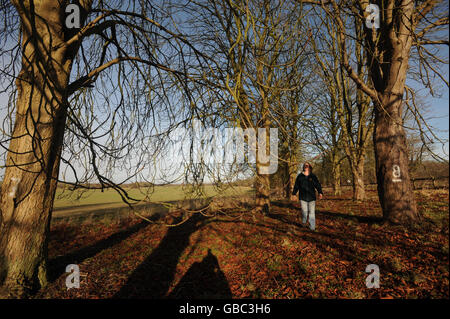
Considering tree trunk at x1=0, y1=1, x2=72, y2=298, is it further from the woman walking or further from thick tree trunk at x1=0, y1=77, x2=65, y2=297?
the woman walking

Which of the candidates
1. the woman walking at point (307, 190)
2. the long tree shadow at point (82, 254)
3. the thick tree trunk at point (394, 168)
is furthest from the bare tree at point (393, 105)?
the long tree shadow at point (82, 254)

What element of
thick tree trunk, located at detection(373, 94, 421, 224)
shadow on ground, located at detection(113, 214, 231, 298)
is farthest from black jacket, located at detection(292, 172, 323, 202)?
shadow on ground, located at detection(113, 214, 231, 298)

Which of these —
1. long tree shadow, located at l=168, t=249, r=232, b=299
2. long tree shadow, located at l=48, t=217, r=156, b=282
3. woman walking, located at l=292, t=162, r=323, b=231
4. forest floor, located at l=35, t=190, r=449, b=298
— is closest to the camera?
forest floor, located at l=35, t=190, r=449, b=298

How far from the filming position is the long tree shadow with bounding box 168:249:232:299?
110 inches

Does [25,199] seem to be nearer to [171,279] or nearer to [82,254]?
[171,279]

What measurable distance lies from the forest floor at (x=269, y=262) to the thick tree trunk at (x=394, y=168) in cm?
29

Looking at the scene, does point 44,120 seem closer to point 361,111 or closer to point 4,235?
point 4,235

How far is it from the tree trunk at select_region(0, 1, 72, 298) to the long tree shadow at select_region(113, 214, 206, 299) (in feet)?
3.97

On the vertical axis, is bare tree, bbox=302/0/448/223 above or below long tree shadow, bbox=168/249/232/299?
above

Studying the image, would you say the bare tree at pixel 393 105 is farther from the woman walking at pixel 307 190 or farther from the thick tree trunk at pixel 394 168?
the woman walking at pixel 307 190

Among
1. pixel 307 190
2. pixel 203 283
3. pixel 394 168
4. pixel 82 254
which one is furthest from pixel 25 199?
pixel 394 168

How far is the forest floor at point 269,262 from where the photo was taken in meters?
2.27
